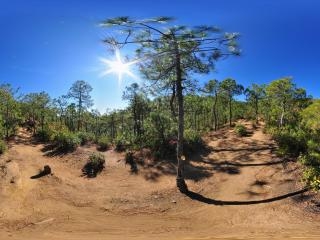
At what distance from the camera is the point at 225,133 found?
37688 mm

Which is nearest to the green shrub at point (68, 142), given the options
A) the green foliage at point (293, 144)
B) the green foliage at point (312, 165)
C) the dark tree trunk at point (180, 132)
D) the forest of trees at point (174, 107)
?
the forest of trees at point (174, 107)

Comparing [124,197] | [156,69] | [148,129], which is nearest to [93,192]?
[124,197]

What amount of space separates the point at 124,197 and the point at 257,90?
33.1 meters

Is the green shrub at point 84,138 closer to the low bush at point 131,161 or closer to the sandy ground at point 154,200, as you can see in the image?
the sandy ground at point 154,200

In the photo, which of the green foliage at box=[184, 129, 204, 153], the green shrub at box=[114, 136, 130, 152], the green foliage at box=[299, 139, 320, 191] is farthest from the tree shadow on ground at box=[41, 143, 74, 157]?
the green foliage at box=[299, 139, 320, 191]

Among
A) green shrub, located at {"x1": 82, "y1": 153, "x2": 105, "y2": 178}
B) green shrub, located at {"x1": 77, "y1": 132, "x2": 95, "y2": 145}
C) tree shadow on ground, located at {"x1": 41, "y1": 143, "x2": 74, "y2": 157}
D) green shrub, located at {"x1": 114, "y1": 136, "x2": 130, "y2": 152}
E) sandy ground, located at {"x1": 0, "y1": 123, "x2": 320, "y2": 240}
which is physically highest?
green shrub, located at {"x1": 77, "y1": 132, "x2": 95, "y2": 145}

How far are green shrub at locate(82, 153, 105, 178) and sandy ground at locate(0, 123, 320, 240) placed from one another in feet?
1.51

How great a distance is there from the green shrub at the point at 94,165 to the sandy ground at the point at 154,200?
46 cm

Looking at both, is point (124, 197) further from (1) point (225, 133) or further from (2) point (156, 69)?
(1) point (225, 133)

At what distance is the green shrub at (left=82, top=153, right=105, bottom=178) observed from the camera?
78.3 feet

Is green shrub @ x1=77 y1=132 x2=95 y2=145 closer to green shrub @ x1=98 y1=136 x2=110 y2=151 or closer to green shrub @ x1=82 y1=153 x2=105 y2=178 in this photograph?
green shrub @ x1=98 y1=136 x2=110 y2=151

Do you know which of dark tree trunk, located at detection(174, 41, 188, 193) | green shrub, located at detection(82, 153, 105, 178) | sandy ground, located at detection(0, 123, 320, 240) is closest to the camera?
sandy ground, located at detection(0, 123, 320, 240)

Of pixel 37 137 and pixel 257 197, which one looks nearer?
pixel 257 197

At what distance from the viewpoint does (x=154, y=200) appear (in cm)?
1902
